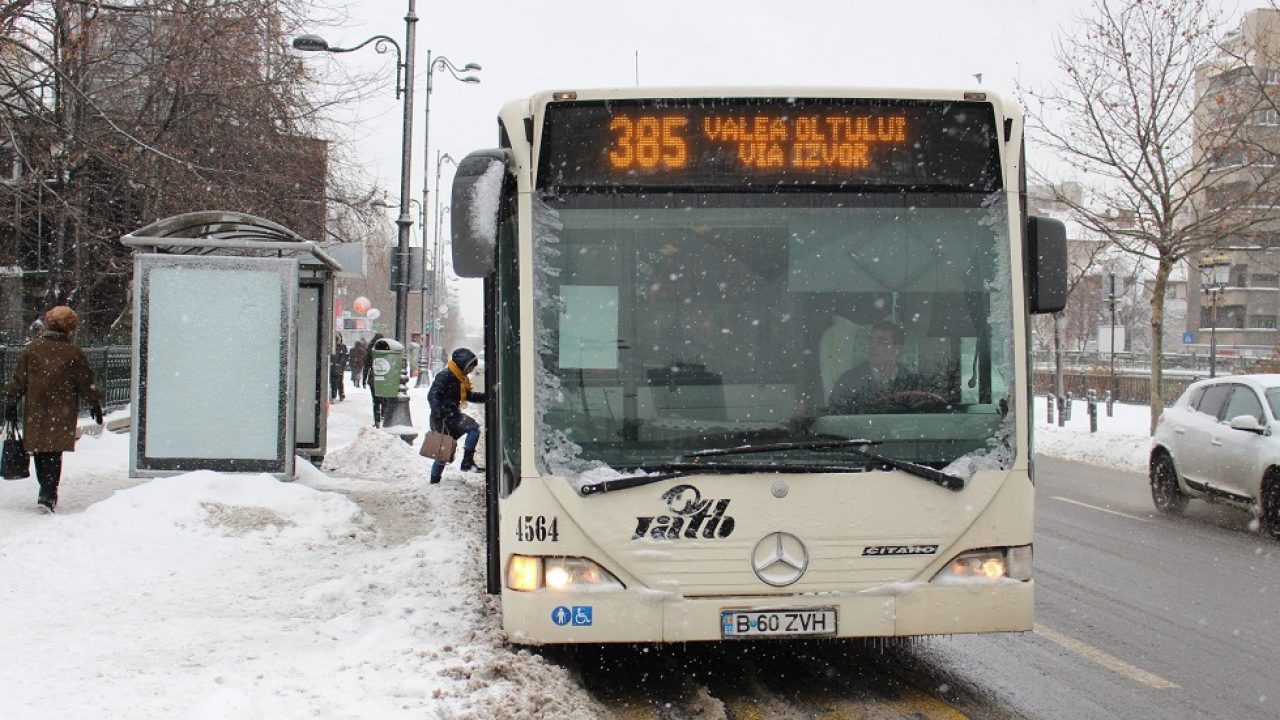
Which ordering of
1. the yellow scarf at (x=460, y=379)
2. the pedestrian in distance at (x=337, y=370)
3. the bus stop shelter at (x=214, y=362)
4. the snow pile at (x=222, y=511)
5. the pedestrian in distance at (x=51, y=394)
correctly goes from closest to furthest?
the snow pile at (x=222, y=511) < the pedestrian in distance at (x=51, y=394) < the bus stop shelter at (x=214, y=362) < the yellow scarf at (x=460, y=379) < the pedestrian in distance at (x=337, y=370)

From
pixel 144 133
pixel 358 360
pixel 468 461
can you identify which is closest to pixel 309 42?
pixel 144 133

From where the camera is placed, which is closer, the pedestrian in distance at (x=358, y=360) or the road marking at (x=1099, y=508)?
the road marking at (x=1099, y=508)

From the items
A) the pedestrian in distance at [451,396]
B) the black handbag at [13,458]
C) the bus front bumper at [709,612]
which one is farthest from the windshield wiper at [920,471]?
the pedestrian in distance at [451,396]

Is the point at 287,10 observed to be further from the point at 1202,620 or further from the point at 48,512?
the point at 1202,620

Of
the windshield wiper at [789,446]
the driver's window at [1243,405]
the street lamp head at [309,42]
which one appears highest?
the street lamp head at [309,42]

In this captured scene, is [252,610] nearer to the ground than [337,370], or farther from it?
nearer to the ground

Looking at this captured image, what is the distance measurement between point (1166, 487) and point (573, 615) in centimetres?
1067

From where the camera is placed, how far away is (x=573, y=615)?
5.51m

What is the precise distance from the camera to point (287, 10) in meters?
20.0

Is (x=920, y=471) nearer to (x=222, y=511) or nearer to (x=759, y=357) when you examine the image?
(x=759, y=357)

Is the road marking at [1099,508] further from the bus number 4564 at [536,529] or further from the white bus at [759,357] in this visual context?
the bus number 4564 at [536,529]

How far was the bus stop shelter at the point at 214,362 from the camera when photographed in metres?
11.8

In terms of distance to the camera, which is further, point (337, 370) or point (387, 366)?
point (337, 370)

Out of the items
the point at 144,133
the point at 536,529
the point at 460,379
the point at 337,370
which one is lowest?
the point at 536,529
